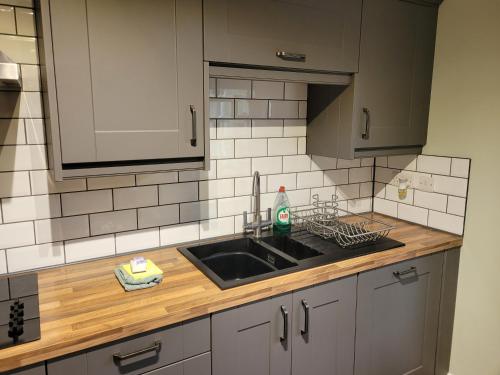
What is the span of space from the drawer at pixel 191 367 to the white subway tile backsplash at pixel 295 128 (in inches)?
47.5

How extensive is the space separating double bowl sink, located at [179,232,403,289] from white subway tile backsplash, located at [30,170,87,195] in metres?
0.55

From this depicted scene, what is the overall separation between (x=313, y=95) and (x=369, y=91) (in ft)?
1.04

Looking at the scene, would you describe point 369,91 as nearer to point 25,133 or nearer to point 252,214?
point 252,214

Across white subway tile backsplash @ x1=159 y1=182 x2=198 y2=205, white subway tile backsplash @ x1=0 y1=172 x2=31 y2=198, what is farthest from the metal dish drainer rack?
white subway tile backsplash @ x1=0 y1=172 x2=31 y2=198

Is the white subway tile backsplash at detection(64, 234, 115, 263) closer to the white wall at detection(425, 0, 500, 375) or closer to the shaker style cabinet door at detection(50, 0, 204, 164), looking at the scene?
the shaker style cabinet door at detection(50, 0, 204, 164)

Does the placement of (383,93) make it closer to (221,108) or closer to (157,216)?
(221,108)

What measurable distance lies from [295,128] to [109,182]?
39.6 inches

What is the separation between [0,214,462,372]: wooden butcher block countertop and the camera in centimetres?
117

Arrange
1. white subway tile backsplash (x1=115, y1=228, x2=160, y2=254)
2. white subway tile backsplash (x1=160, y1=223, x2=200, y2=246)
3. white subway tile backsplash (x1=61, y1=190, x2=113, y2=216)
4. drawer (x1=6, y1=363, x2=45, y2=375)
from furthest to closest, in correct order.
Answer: white subway tile backsplash (x1=160, y1=223, x2=200, y2=246), white subway tile backsplash (x1=115, y1=228, x2=160, y2=254), white subway tile backsplash (x1=61, y1=190, x2=113, y2=216), drawer (x1=6, y1=363, x2=45, y2=375)

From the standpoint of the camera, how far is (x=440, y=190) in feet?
7.09

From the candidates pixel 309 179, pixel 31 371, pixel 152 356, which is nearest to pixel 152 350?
pixel 152 356

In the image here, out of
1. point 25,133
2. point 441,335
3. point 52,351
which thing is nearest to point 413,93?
point 441,335

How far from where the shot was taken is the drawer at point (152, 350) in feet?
4.02

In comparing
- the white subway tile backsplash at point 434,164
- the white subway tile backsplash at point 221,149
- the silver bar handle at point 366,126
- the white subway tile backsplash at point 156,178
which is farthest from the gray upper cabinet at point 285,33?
the white subway tile backsplash at point 434,164
